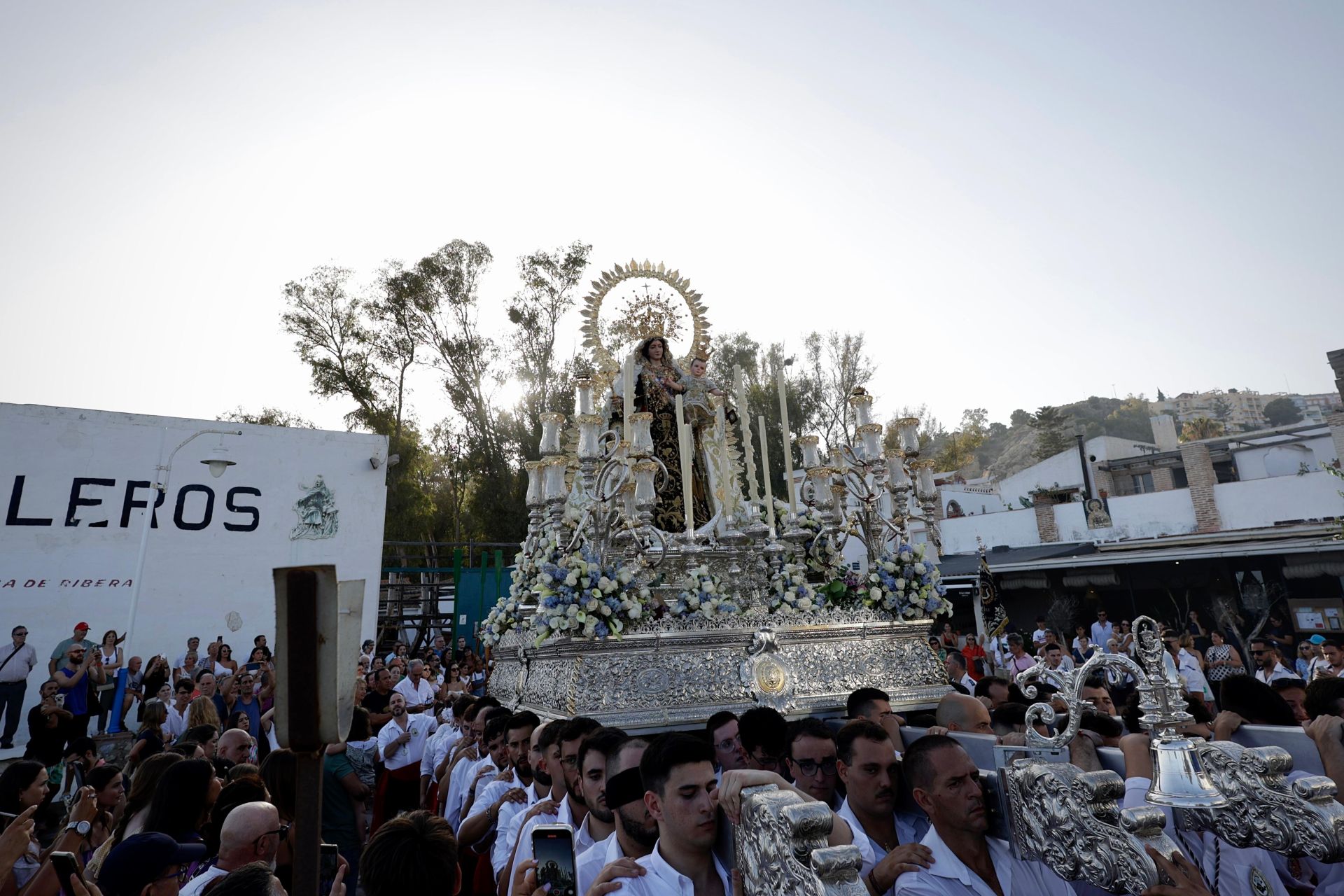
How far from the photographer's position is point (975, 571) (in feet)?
73.6

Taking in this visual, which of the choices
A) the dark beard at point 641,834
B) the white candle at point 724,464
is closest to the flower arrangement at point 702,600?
the white candle at point 724,464

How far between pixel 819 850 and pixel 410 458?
2410cm

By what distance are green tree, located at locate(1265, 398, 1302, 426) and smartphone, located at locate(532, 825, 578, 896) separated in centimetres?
9786

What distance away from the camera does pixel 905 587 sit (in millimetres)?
7996

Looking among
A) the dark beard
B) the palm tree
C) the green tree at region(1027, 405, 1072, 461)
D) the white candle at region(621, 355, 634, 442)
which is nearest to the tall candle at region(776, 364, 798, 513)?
the white candle at region(621, 355, 634, 442)

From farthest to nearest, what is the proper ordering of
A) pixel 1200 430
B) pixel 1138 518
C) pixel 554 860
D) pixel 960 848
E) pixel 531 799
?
pixel 1200 430
pixel 1138 518
pixel 531 799
pixel 960 848
pixel 554 860

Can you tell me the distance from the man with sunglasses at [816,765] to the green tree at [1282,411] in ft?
315

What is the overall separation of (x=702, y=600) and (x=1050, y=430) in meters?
47.6

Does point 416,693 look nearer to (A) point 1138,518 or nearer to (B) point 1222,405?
(A) point 1138,518

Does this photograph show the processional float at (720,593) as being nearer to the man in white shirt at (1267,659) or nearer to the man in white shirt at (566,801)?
the man in white shirt at (566,801)

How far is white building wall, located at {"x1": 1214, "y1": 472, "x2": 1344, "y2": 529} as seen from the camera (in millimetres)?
20188

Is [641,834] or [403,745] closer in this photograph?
[641,834]

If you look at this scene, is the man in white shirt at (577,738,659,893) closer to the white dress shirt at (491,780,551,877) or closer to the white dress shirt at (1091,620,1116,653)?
the white dress shirt at (491,780,551,877)

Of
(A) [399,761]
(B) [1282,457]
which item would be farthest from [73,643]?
(B) [1282,457]
